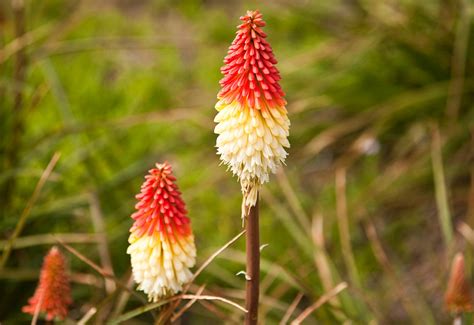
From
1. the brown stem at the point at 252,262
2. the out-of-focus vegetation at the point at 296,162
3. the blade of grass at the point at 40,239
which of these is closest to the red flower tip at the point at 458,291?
the out-of-focus vegetation at the point at 296,162

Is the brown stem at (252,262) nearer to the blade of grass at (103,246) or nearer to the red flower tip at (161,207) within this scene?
the red flower tip at (161,207)

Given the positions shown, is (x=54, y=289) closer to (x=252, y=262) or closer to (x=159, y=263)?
(x=159, y=263)

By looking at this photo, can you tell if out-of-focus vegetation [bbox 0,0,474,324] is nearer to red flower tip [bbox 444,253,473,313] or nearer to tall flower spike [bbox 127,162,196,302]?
red flower tip [bbox 444,253,473,313]

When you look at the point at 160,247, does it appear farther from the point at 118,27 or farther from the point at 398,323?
the point at 118,27

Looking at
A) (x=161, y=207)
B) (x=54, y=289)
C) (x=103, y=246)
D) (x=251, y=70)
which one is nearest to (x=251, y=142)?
(x=251, y=70)

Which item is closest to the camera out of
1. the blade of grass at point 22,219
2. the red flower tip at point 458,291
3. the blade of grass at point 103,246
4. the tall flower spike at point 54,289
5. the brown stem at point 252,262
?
the brown stem at point 252,262

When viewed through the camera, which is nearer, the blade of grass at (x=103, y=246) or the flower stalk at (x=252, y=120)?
the flower stalk at (x=252, y=120)

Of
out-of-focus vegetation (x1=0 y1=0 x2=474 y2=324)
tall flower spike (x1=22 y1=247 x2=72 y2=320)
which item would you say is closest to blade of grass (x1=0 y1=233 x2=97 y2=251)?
out-of-focus vegetation (x1=0 y1=0 x2=474 y2=324)
